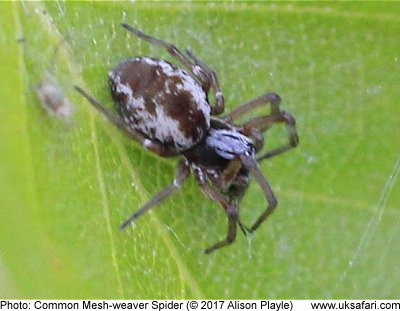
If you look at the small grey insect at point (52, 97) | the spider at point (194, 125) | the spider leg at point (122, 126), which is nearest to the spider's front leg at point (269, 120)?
the spider at point (194, 125)

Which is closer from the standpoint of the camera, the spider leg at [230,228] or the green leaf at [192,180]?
the green leaf at [192,180]

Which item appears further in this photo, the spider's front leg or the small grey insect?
the spider's front leg

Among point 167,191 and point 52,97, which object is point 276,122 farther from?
point 52,97

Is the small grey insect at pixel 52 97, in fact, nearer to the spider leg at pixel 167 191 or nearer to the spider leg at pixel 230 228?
the spider leg at pixel 167 191

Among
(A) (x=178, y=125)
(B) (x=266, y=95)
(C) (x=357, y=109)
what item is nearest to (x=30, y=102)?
(A) (x=178, y=125)

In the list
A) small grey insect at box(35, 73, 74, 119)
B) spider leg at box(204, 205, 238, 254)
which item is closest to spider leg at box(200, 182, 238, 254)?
spider leg at box(204, 205, 238, 254)

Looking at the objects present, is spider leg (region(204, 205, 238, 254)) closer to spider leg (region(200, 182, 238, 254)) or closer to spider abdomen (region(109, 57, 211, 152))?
spider leg (region(200, 182, 238, 254))
